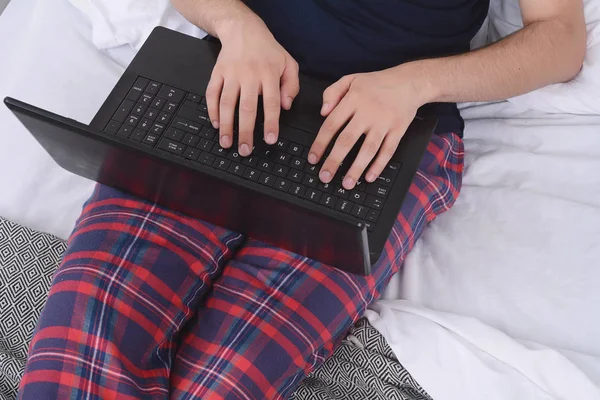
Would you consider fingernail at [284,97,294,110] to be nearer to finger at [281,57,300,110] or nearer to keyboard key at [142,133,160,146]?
finger at [281,57,300,110]

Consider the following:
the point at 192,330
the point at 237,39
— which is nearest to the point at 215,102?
the point at 237,39

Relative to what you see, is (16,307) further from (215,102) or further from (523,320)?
(523,320)

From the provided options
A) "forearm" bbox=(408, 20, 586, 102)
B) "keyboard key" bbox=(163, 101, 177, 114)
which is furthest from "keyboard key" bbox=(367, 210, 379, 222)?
"keyboard key" bbox=(163, 101, 177, 114)

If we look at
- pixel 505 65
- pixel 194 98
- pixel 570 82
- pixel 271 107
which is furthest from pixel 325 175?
pixel 570 82

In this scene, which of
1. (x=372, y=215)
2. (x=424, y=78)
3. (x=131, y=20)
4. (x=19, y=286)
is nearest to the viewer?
(x=372, y=215)

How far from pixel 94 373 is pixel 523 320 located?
0.59 m

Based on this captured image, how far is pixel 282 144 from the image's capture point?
836 mm

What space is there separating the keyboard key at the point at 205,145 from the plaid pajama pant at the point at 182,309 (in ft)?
0.38

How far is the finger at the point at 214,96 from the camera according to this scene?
2.79ft

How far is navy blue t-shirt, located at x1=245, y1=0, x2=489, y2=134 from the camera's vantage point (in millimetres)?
954

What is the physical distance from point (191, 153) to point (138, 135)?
0.08 m

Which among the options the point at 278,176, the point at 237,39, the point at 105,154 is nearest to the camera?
the point at 105,154

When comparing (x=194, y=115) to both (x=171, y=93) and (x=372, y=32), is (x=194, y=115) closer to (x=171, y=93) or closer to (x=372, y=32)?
(x=171, y=93)

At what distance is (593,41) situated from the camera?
1.00m
